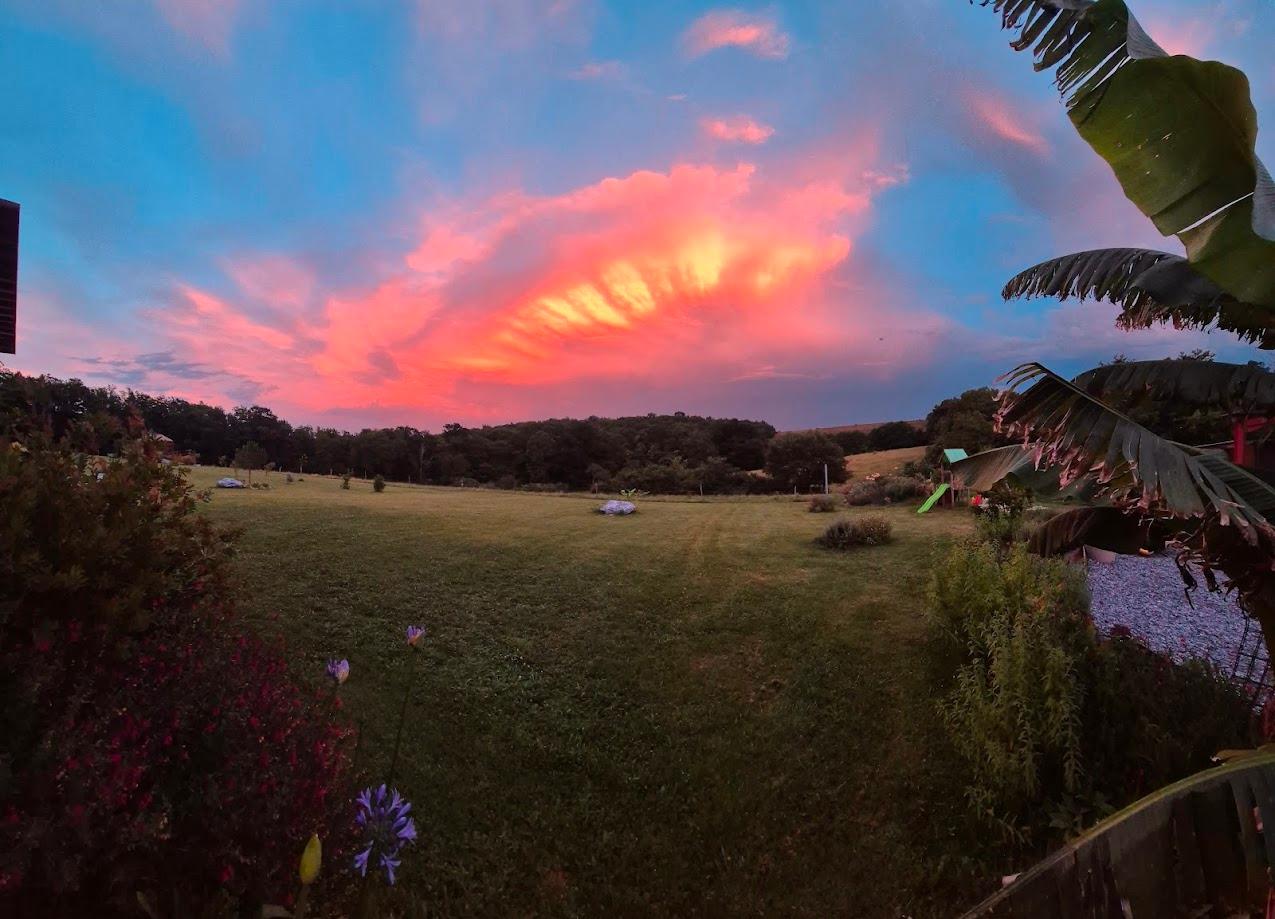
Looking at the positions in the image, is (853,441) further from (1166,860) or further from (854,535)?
(1166,860)

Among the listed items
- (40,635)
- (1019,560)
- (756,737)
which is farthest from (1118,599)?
(40,635)

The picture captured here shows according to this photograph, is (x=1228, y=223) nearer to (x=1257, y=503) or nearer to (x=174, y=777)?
(x=1257, y=503)

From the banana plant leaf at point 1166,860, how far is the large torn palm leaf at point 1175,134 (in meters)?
2.41

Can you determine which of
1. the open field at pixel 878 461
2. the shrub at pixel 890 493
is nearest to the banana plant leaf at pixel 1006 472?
the shrub at pixel 890 493

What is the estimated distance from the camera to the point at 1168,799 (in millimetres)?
2662

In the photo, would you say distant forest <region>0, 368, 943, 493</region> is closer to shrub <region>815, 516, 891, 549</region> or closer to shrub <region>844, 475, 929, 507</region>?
shrub <region>844, 475, 929, 507</region>

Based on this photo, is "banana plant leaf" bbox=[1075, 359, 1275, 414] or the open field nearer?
"banana plant leaf" bbox=[1075, 359, 1275, 414]

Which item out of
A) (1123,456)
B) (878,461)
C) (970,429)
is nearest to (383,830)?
(1123,456)

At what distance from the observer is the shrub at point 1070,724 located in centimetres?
430

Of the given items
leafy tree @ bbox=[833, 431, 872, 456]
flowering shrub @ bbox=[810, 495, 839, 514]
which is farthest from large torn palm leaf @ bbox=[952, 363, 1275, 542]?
leafy tree @ bbox=[833, 431, 872, 456]

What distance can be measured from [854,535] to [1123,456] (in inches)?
383

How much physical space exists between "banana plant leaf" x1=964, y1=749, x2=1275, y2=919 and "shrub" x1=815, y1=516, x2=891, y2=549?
9.76 metres

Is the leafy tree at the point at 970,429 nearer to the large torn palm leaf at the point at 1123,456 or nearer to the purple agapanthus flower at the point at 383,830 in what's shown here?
the large torn palm leaf at the point at 1123,456

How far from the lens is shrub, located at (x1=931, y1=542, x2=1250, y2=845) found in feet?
14.1
